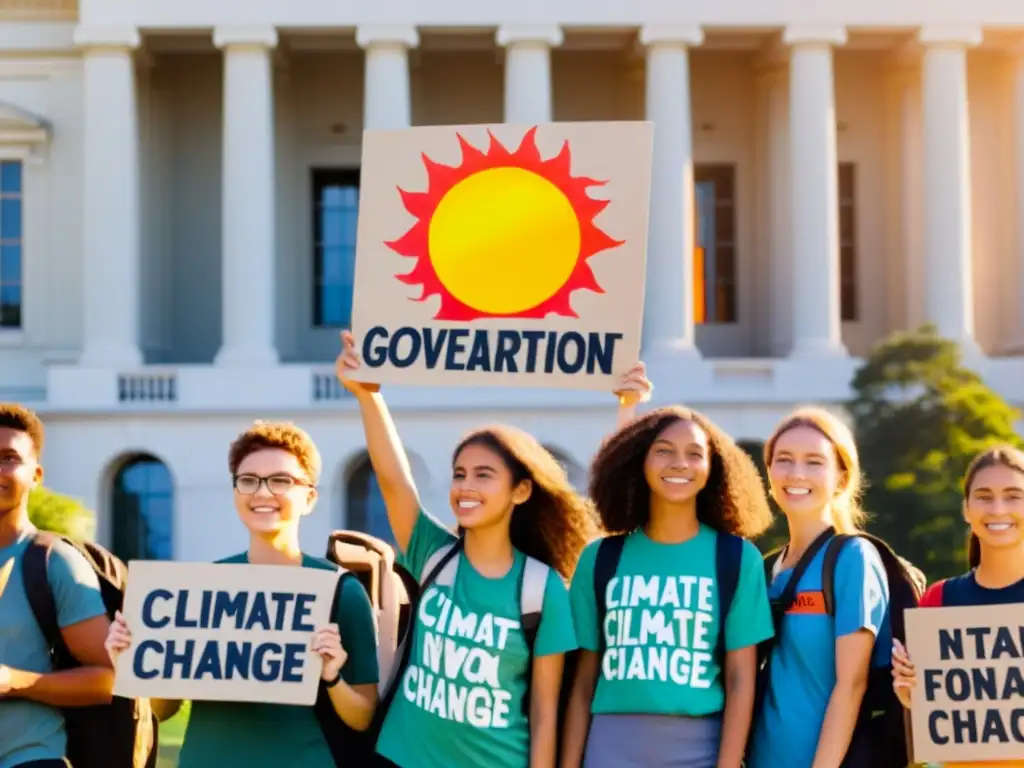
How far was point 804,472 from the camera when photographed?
726cm

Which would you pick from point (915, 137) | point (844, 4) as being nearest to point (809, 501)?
point (844, 4)

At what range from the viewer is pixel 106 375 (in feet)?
127

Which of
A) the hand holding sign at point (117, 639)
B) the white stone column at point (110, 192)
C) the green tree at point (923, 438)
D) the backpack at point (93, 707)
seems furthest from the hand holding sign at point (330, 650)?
the white stone column at point (110, 192)

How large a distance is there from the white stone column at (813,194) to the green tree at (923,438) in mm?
7259

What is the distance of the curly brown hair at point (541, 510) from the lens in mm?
7105

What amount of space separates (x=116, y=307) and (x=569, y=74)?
1247cm

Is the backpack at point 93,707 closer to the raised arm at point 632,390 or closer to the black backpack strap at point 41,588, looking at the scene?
the black backpack strap at point 41,588

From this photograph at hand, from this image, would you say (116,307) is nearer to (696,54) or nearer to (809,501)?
(696,54)

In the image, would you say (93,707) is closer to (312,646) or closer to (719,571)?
(312,646)

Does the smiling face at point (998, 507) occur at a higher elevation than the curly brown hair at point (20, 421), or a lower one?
lower

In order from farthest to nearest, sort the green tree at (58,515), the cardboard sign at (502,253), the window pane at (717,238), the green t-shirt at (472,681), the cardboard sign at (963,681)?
the window pane at (717,238), the green tree at (58,515), the cardboard sign at (502,253), the cardboard sign at (963,681), the green t-shirt at (472,681)

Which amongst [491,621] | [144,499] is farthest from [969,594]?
[144,499]

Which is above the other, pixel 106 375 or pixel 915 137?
pixel 915 137

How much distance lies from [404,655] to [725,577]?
1.28 m
